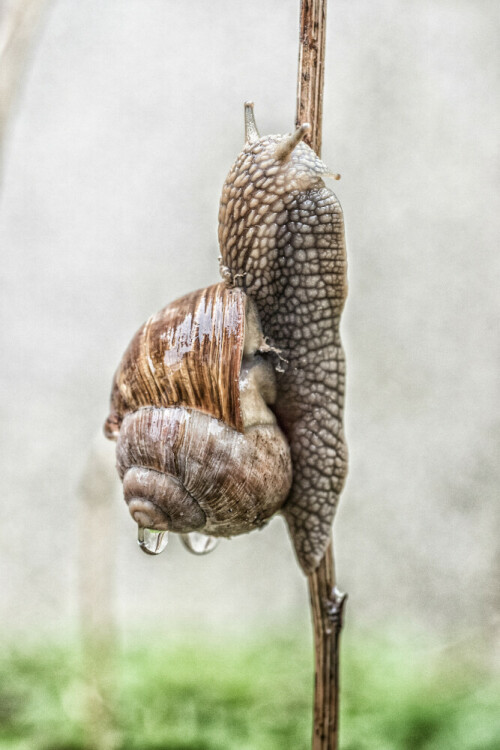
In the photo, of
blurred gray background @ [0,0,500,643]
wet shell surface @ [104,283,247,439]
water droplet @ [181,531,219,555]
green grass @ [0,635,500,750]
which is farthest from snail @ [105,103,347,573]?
blurred gray background @ [0,0,500,643]

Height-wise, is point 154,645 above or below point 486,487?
below

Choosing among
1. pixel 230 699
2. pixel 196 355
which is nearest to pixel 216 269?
pixel 230 699

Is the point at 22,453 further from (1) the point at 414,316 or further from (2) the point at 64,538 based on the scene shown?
(1) the point at 414,316

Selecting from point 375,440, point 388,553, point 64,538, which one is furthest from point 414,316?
point 64,538

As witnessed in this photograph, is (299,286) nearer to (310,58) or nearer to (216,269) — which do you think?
(310,58)

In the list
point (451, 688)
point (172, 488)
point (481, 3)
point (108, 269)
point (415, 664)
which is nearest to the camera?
point (172, 488)

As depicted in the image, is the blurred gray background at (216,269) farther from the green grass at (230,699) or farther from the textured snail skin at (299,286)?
the textured snail skin at (299,286)

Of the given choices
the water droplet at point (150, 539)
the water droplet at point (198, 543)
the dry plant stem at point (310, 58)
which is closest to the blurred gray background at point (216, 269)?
the water droplet at point (198, 543)
